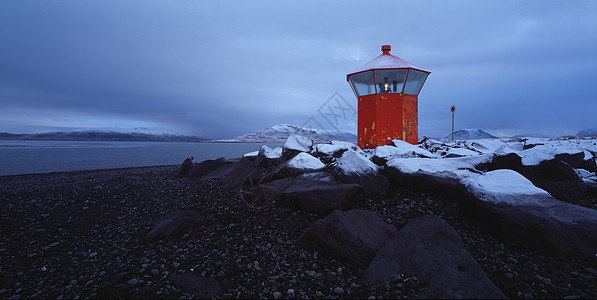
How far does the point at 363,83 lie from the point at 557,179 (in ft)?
22.5

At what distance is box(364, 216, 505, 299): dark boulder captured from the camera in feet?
6.37

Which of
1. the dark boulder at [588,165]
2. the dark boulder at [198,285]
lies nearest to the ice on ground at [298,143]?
the dark boulder at [198,285]

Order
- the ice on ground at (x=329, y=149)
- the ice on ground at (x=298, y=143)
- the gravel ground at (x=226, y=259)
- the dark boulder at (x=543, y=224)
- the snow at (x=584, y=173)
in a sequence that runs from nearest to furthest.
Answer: the gravel ground at (x=226, y=259)
the dark boulder at (x=543, y=224)
the snow at (x=584, y=173)
the ice on ground at (x=329, y=149)
the ice on ground at (x=298, y=143)

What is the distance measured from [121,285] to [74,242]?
75.3 inches

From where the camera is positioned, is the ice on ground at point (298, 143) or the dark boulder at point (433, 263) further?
the ice on ground at point (298, 143)

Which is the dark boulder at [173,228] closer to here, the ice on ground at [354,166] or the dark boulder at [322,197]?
the dark boulder at [322,197]

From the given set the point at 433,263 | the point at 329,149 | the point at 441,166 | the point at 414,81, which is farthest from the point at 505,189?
the point at 414,81

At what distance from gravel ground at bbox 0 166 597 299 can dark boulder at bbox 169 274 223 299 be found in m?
0.07

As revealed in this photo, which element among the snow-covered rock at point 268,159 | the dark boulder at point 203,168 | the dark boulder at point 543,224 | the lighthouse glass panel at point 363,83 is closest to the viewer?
the dark boulder at point 543,224

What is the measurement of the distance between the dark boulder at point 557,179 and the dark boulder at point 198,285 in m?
5.76

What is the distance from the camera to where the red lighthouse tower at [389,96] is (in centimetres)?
960

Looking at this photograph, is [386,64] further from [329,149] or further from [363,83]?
[329,149]

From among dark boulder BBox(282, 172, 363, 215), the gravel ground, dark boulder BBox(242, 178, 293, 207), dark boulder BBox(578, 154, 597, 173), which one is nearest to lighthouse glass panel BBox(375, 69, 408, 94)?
dark boulder BBox(578, 154, 597, 173)

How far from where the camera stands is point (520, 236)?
2799 millimetres
